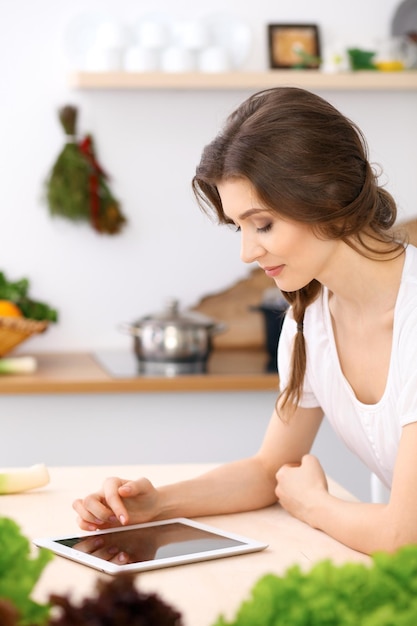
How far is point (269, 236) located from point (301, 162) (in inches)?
4.4

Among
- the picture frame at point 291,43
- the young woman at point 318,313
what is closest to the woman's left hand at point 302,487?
the young woman at point 318,313

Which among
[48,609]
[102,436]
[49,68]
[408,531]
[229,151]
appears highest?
[49,68]

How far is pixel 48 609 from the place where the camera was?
650 mm

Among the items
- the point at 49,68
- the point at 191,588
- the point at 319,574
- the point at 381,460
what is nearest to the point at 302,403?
the point at 381,460

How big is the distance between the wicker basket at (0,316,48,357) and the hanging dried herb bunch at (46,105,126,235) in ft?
1.49

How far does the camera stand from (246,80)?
128 inches

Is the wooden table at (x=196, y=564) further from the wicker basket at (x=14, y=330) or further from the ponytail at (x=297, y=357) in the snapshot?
the wicker basket at (x=14, y=330)

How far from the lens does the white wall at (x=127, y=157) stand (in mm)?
3369

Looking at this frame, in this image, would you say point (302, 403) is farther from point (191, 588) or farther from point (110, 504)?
point (191, 588)

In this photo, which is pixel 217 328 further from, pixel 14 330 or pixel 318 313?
pixel 318 313

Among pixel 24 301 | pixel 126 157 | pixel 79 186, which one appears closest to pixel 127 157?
pixel 126 157

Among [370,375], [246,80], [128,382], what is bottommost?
[128,382]

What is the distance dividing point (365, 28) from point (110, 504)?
2558 millimetres

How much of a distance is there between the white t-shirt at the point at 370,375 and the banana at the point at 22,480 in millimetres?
431
